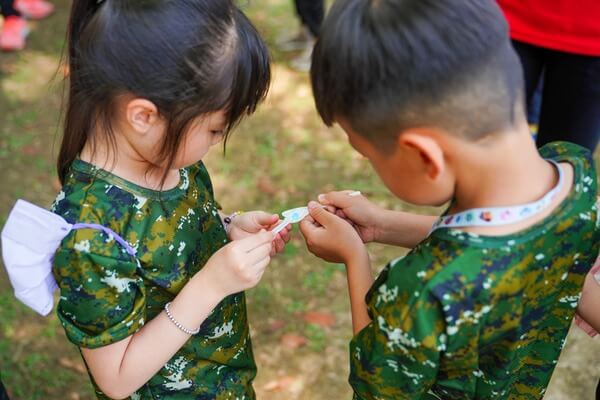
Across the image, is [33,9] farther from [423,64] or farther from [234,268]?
[423,64]

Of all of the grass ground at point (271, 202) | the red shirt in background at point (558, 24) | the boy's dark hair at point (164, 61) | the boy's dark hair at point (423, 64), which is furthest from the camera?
the grass ground at point (271, 202)

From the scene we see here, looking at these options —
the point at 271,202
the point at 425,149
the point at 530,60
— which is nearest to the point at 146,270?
the point at 425,149

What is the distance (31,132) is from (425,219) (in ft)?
9.66

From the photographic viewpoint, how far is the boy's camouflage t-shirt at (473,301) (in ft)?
3.71

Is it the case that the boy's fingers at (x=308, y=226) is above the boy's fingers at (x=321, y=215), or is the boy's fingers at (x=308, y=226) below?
below

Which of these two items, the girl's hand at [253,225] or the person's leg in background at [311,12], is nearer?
the girl's hand at [253,225]

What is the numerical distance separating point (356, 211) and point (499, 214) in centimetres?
55

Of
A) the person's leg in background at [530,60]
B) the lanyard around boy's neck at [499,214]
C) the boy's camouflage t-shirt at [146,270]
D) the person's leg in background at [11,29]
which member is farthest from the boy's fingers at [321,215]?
the person's leg in background at [11,29]

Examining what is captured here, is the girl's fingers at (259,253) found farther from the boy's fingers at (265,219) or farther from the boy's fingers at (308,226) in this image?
the boy's fingers at (265,219)

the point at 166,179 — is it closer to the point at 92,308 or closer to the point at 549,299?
the point at 92,308

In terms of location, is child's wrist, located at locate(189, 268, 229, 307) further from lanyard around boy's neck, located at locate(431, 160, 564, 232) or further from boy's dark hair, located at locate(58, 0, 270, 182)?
lanyard around boy's neck, located at locate(431, 160, 564, 232)

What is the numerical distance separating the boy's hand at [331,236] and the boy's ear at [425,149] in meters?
0.37

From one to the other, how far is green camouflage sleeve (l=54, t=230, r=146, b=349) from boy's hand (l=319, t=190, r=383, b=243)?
0.56 m

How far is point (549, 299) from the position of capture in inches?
50.7
